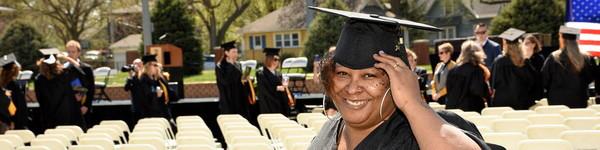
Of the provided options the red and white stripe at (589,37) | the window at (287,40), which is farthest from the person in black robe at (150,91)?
the window at (287,40)

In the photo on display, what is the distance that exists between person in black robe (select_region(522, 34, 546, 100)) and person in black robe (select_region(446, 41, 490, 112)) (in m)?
0.57

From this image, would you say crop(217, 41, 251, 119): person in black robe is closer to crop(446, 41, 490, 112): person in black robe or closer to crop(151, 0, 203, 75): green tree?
crop(446, 41, 490, 112): person in black robe

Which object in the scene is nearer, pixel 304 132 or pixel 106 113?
pixel 304 132

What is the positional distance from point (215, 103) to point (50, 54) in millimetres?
3662

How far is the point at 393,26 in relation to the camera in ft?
7.50

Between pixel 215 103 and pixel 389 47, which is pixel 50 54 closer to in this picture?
pixel 215 103

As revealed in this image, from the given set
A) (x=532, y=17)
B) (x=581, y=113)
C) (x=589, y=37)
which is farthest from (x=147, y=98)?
(x=532, y=17)

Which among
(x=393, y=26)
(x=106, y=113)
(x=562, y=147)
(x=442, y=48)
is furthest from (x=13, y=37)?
(x=393, y=26)

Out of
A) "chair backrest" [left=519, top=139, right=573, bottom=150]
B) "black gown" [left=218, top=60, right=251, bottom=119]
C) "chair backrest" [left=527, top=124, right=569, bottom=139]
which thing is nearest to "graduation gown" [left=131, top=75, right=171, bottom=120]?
"black gown" [left=218, top=60, right=251, bottom=119]

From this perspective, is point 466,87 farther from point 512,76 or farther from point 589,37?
point 589,37

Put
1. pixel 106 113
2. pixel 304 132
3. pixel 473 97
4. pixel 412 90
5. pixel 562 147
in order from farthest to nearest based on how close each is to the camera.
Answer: pixel 106 113
pixel 473 97
pixel 304 132
pixel 562 147
pixel 412 90

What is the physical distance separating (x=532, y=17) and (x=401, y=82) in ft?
70.6

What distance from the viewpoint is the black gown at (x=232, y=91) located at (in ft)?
41.0

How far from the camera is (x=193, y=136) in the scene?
6773 millimetres
